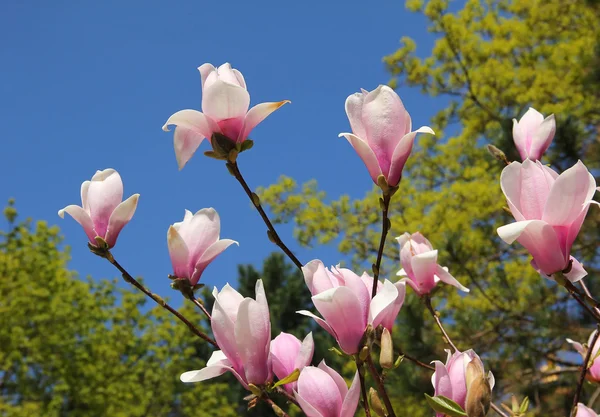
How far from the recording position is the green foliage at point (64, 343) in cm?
905

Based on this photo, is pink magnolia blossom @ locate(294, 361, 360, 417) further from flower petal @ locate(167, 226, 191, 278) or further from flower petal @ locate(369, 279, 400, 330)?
flower petal @ locate(167, 226, 191, 278)

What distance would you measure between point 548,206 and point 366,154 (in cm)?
24

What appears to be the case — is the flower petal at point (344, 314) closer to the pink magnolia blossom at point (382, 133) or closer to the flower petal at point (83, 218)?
the pink magnolia blossom at point (382, 133)

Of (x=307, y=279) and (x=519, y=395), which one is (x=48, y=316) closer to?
(x=519, y=395)

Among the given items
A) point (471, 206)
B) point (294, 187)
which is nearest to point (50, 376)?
point (294, 187)

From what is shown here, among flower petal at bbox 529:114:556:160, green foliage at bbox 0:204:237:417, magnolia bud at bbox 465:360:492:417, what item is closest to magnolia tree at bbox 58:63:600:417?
magnolia bud at bbox 465:360:492:417

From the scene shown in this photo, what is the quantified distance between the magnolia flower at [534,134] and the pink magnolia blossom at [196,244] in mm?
653

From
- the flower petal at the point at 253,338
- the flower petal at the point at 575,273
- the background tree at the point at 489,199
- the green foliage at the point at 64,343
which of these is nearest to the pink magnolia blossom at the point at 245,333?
the flower petal at the point at 253,338

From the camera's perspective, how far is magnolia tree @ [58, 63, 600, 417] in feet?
2.40

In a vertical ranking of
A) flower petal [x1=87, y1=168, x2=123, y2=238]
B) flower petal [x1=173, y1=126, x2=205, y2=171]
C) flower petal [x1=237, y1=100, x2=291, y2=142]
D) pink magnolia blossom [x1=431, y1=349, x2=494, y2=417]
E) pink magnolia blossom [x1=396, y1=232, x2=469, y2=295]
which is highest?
flower petal [x1=87, y1=168, x2=123, y2=238]

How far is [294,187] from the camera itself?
27.8ft

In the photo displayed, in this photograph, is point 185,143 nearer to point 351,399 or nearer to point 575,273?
point 351,399

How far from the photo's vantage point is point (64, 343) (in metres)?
9.38

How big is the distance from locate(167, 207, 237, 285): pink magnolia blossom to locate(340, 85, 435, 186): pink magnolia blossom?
29 centimetres
